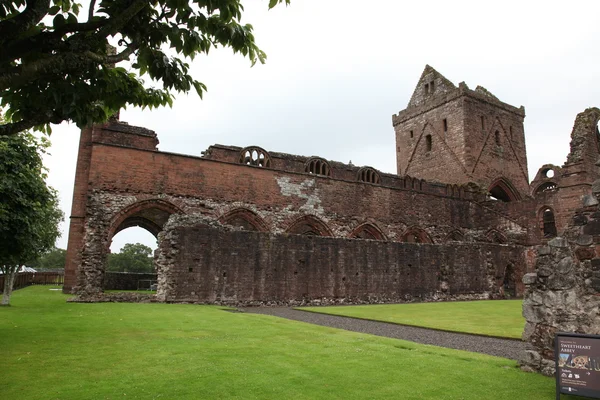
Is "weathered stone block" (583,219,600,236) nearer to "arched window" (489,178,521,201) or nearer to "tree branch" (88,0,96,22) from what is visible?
"tree branch" (88,0,96,22)

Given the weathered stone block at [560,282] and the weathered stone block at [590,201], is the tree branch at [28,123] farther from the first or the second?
the weathered stone block at [590,201]

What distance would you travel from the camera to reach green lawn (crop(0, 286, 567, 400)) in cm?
434

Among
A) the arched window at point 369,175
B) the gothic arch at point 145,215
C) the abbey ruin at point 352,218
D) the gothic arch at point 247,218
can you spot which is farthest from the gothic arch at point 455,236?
the gothic arch at point 145,215

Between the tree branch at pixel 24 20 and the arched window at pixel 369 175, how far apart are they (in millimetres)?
25126

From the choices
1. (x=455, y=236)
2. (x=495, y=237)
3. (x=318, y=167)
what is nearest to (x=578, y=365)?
(x=318, y=167)

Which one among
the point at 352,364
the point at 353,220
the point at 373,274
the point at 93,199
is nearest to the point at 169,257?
the point at 93,199

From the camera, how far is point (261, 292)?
51.7ft

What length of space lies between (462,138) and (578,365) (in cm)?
3294

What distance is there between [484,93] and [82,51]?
3919 cm

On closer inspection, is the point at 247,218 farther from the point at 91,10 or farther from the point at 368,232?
the point at 91,10

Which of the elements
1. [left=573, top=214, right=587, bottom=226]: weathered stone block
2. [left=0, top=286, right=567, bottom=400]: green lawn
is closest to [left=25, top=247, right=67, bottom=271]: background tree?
[left=0, top=286, right=567, bottom=400]: green lawn

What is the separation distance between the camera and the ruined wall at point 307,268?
14.7 m

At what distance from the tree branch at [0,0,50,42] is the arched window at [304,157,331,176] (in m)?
23.2

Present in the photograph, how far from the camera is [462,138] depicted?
35.1 m
